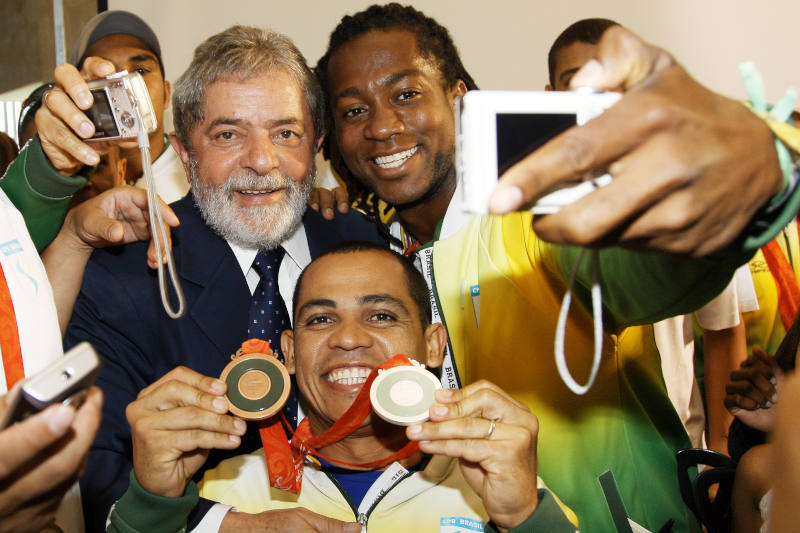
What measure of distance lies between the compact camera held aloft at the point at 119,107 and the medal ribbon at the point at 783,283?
101 inches

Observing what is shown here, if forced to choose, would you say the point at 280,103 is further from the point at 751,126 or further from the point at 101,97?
the point at 751,126

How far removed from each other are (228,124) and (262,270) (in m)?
0.50

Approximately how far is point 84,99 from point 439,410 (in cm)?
113

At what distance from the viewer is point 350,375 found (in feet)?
6.53

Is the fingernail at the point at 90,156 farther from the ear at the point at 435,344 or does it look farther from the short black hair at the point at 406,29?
the short black hair at the point at 406,29

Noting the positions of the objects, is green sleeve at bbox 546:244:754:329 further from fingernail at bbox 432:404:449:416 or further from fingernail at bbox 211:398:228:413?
fingernail at bbox 211:398:228:413

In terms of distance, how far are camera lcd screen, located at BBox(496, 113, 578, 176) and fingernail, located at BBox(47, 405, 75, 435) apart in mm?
708

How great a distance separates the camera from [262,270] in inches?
92.8

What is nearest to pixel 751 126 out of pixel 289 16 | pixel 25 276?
pixel 25 276

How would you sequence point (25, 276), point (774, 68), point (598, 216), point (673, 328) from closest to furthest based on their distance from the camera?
point (598, 216)
point (25, 276)
point (673, 328)
point (774, 68)

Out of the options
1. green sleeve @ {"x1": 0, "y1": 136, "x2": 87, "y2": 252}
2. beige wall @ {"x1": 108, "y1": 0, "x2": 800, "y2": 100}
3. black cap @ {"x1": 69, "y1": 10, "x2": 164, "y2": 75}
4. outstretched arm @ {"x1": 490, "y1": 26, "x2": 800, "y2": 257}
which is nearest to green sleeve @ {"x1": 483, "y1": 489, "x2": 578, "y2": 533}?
outstretched arm @ {"x1": 490, "y1": 26, "x2": 800, "y2": 257}

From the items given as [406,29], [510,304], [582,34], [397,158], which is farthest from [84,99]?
[582,34]

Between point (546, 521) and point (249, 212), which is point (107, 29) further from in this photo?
point (546, 521)

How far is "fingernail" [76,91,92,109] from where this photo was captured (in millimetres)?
1677
